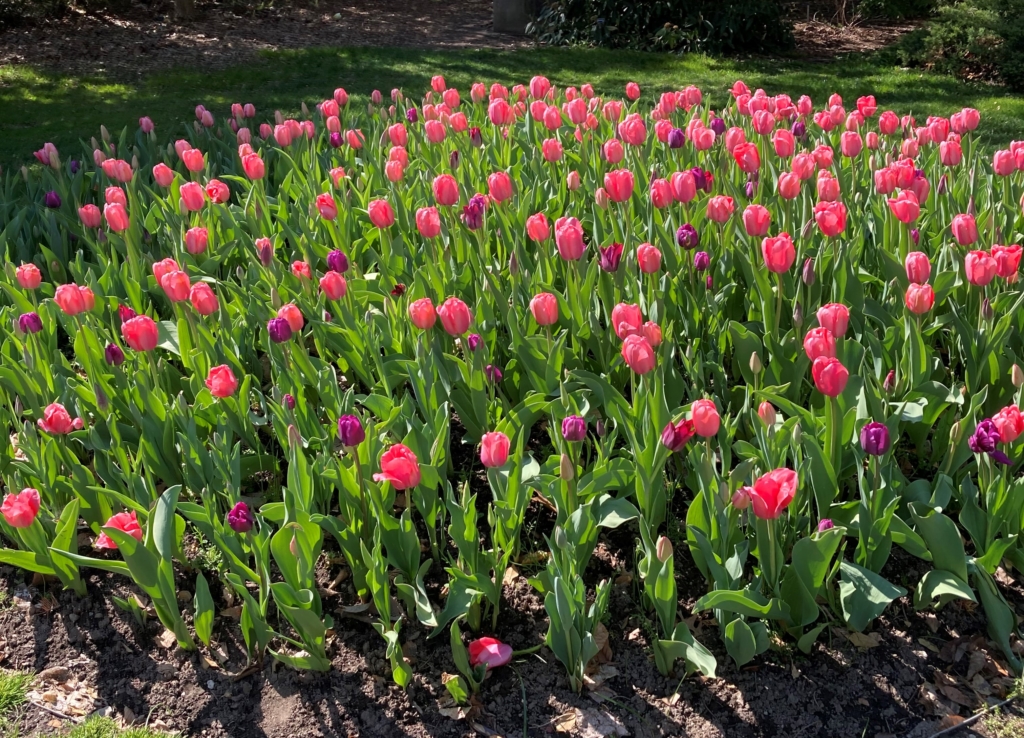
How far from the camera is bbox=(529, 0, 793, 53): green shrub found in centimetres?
1020

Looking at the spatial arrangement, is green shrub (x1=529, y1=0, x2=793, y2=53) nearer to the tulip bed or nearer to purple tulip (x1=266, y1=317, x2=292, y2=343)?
the tulip bed

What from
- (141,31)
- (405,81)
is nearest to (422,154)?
(405,81)

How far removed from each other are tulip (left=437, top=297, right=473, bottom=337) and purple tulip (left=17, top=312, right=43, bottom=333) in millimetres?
1423

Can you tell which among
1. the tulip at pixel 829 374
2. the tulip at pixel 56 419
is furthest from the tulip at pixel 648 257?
the tulip at pixel 56 419

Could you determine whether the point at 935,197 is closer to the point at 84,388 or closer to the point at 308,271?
the point at 308,271

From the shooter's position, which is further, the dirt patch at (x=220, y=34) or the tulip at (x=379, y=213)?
the dirt patch at (x=220, y=34)

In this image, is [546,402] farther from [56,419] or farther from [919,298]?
[56,419]

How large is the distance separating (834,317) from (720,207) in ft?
3.02

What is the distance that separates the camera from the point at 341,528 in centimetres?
237

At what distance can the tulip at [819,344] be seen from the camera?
222 centimetres

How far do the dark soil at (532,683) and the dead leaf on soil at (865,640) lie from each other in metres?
0.01

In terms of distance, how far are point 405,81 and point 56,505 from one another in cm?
728

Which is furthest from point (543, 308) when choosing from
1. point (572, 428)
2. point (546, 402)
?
point (572, 428)

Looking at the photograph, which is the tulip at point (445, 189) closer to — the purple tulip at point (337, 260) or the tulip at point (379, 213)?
the tulip at point (379, 213)
